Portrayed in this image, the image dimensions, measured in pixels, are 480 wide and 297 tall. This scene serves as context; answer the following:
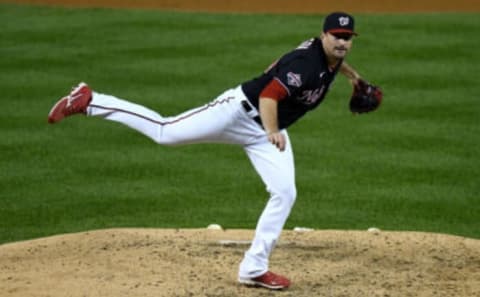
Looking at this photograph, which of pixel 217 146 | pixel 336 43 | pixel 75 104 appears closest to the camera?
pixel 336 43

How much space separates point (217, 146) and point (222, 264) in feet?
14.0

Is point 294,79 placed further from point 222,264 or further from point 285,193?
A: point 222,264

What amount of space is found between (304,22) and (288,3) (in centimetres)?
198

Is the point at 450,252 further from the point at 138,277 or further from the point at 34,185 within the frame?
the point at 34,185

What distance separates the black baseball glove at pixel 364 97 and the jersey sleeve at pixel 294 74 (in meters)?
0.97

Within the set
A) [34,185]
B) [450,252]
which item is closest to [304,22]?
[34,185]

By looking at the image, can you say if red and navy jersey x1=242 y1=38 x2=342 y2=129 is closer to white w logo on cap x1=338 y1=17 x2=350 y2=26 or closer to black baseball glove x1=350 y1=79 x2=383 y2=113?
white w logo on cap x1=338 y1=17 x2=350 y2=26

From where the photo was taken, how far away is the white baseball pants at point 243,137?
772 centimetres

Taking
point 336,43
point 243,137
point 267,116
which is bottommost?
point 243,137

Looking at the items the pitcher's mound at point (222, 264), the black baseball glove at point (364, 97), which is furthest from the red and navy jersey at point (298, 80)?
the pitcher's mound at point (222, 264)

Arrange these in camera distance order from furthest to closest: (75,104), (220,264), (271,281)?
(220,264) → (75,104) → (271,281)

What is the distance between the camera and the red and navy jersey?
754cm

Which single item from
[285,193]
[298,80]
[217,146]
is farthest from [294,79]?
[217,146]

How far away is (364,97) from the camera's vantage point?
853 cm
